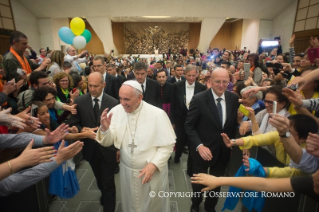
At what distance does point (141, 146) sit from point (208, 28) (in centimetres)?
1833

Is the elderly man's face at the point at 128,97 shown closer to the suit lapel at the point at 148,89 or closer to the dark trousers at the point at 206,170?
the dark trousers at the point at 206,170

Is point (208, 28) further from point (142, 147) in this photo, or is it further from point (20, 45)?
point (142, 147)

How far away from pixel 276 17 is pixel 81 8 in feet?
55.9

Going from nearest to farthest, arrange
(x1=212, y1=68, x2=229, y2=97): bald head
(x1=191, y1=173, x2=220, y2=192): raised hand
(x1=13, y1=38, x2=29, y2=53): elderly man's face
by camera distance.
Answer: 1. (x1=191, y1=173, x2=220, y2=192): raised hand
2. (x1=212, y1=68, x2=229, y2=97): bald head
3. (x1=13, y1=38, x2=29, y2=53): elderly man's face

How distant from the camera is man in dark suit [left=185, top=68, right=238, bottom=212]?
250 centimetres

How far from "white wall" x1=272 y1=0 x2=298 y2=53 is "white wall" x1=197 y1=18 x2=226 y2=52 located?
459cm

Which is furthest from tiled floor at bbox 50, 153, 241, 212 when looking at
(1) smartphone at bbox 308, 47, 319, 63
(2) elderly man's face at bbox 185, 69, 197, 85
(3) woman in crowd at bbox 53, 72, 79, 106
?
(1) smartphone at bbox 308, 47, 319, 63

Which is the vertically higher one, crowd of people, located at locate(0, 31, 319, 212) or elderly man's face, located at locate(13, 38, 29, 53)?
elderly man's face, located at locate(13, 38, 29, 53)

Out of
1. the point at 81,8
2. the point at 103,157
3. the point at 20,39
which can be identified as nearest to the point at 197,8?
the point at 81,8

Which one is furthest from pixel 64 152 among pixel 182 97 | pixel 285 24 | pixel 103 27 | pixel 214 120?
pixel 285 24

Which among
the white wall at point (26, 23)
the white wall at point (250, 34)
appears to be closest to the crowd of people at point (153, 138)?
the white wall at point (26, 23)

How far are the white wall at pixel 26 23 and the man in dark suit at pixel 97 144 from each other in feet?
52.3

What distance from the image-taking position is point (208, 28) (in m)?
18.0

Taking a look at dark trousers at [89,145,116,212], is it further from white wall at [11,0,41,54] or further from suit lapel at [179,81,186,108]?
white wall at [11,0,41,54]
